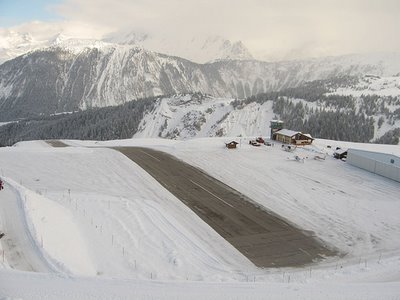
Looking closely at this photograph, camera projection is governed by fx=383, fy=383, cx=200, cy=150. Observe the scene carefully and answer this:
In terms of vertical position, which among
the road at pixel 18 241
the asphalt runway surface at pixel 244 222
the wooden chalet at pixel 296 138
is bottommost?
the asphalt runway surface at pixel 244 222

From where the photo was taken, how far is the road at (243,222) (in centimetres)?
2989

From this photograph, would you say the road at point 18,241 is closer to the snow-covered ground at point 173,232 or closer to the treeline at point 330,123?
the snow-covered ground at point 173,232

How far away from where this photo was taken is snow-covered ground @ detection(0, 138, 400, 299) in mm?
19859

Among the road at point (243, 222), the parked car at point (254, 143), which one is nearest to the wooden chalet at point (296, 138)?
the parked car at point (254, 143)

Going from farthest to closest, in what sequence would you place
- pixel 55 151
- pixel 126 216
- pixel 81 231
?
1. pixel 55 151
2. pixel 126 216
3. pixel 81 231

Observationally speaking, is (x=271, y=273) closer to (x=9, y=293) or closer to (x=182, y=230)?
(x=182, y=230)

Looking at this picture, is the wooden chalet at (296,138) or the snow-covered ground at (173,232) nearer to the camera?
the snow-covered ground at (173,232)

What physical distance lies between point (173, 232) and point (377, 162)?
124 feet

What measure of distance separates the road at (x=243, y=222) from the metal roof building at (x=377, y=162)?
23371 mm

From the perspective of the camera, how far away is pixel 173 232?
32.5 meters

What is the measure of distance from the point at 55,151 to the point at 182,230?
41.0 meters

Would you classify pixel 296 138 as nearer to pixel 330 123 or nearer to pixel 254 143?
pixel 254 143

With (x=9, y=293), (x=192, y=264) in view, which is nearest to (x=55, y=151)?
(x=192, y=264)

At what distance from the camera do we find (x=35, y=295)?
17.6m
